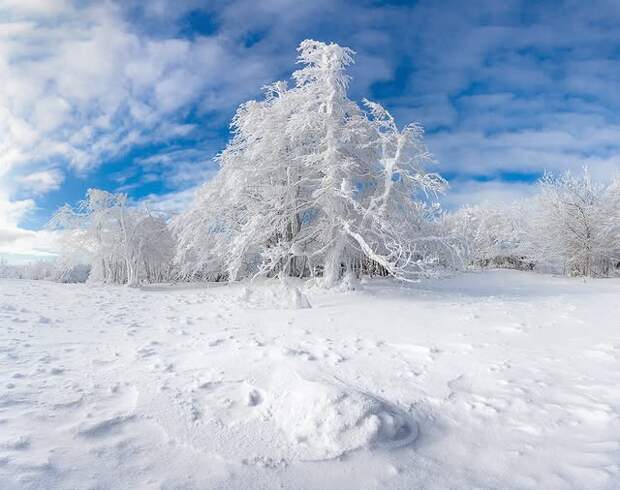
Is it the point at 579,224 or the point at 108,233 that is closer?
the point at 108,233

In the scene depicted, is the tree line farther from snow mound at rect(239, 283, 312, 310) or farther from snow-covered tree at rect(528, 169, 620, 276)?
snow-covered tree at rect(528, 169, 620, 276)

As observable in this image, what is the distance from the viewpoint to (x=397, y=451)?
3344 millimetres

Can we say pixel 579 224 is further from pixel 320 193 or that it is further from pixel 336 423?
pixel 336 423

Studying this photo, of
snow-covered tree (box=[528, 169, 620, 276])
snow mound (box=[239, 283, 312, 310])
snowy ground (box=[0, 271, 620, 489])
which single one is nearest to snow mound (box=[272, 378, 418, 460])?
snowy ground (box=[0, 271, 620, 489])

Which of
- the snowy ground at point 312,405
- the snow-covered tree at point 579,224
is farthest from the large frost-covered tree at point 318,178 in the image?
the snow-covered tree at point 579,224

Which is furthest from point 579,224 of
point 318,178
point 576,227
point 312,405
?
point 312,405

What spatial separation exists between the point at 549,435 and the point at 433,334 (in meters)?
3.25

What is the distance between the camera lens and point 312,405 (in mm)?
3709

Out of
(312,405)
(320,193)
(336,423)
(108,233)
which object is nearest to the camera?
(336,423)

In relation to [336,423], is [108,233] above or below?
above

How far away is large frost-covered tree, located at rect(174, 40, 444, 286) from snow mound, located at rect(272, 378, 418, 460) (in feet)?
27.3

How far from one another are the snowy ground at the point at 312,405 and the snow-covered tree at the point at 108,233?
1624 centimetres

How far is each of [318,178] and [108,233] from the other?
15.6 meters

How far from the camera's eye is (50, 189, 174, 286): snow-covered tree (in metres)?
22.8
